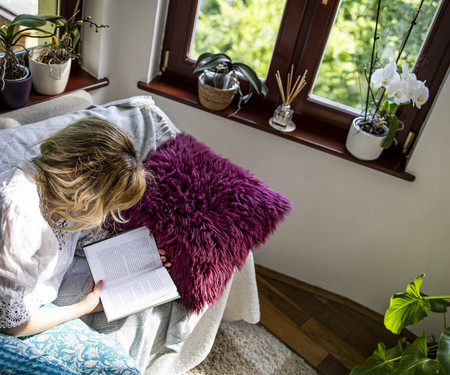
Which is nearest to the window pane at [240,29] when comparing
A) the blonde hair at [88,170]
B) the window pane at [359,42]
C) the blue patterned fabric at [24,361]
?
the window pane at [359,42]

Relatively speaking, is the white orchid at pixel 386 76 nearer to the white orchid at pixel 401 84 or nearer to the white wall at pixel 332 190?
the white orchid at pixel 401 84

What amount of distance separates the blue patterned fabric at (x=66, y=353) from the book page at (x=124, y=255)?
179mm

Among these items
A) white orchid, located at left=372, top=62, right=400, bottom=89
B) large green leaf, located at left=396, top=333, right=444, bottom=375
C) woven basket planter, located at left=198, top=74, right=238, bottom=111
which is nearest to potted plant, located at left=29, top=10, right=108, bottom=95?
woven basket planter, located at left=198, top=74, right=238, bottom=111

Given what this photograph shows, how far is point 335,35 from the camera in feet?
5.39

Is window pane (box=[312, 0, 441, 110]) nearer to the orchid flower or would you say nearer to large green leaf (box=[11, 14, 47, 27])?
the orchid flower

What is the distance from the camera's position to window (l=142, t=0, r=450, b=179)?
5.11 ft

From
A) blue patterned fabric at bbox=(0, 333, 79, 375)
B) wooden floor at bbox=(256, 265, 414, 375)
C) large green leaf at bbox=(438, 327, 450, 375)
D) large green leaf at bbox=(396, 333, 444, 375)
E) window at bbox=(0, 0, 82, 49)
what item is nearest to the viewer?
blue patterned fabric at bbox=(0, 333, 79, 375)

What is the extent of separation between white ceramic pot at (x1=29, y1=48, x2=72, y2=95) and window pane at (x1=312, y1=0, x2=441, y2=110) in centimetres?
95

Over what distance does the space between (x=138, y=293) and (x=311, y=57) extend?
41.7 inches

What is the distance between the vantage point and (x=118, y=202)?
3.74 ft

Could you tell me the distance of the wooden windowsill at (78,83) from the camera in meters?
1.59

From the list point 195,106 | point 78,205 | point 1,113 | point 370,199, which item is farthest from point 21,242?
point 370,199

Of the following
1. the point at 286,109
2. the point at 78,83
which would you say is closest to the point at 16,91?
the point at 78,83

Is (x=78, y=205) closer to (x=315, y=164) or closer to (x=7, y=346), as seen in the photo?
(x=7, y=346)
